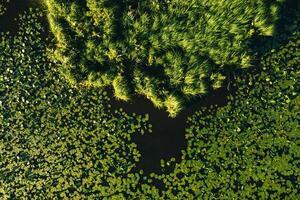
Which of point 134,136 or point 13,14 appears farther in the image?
point 13,14

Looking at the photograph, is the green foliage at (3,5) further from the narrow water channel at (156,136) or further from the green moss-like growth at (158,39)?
the narrow water channel at (156,136)

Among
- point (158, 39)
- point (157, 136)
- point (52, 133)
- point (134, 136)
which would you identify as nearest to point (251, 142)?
point (157, 136)

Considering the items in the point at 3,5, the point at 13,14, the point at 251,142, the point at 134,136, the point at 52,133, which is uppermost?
the point at 3,5

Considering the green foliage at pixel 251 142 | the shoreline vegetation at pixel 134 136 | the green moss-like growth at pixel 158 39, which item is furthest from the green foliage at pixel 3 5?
the green foliage at pixel 251 142

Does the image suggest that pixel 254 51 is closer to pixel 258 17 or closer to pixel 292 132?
pixel 258 17

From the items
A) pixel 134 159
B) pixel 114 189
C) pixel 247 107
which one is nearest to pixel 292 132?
pixel 247 107

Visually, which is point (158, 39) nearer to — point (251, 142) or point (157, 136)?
point (157, 136)

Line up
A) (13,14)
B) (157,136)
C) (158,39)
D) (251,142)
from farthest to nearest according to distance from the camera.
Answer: (13,14) → (157,136) → (251,142) → (158,39)

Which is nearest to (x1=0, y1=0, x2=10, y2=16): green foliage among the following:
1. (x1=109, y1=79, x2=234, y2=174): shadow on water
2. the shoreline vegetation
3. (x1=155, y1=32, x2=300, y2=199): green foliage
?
the shoreline vegetation
